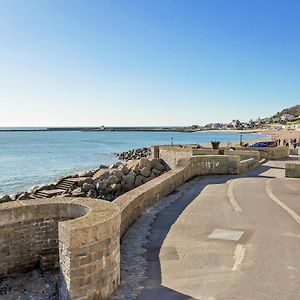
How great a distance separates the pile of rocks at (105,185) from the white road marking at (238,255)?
59.8 feet

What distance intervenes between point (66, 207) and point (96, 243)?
2.15 meters

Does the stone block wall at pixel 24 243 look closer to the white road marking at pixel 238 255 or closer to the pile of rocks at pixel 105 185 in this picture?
the white road marking at pixel 238 255

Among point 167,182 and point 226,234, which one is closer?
point 226,234

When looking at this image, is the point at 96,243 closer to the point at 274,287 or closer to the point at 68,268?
the point at 68,268

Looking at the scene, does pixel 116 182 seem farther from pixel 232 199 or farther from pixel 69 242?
pixel 69 242

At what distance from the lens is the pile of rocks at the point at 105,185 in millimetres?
26453

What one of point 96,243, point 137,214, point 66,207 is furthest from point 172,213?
point 96,243

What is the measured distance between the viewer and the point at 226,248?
25.0 feet

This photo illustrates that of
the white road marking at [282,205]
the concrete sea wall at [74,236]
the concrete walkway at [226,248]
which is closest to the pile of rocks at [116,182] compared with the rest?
the white road marking at [282,205]

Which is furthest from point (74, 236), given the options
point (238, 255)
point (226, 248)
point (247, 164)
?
point (247, 164)

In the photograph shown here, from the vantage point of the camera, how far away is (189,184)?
15328 mm

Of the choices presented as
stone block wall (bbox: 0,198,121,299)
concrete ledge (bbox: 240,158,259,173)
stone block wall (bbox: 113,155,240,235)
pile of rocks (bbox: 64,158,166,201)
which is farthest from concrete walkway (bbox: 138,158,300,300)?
pile of rocks (bbox: 64,158,166,201)

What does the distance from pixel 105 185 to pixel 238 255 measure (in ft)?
66.5

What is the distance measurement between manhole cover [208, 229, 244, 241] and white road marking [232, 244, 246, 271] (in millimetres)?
523
